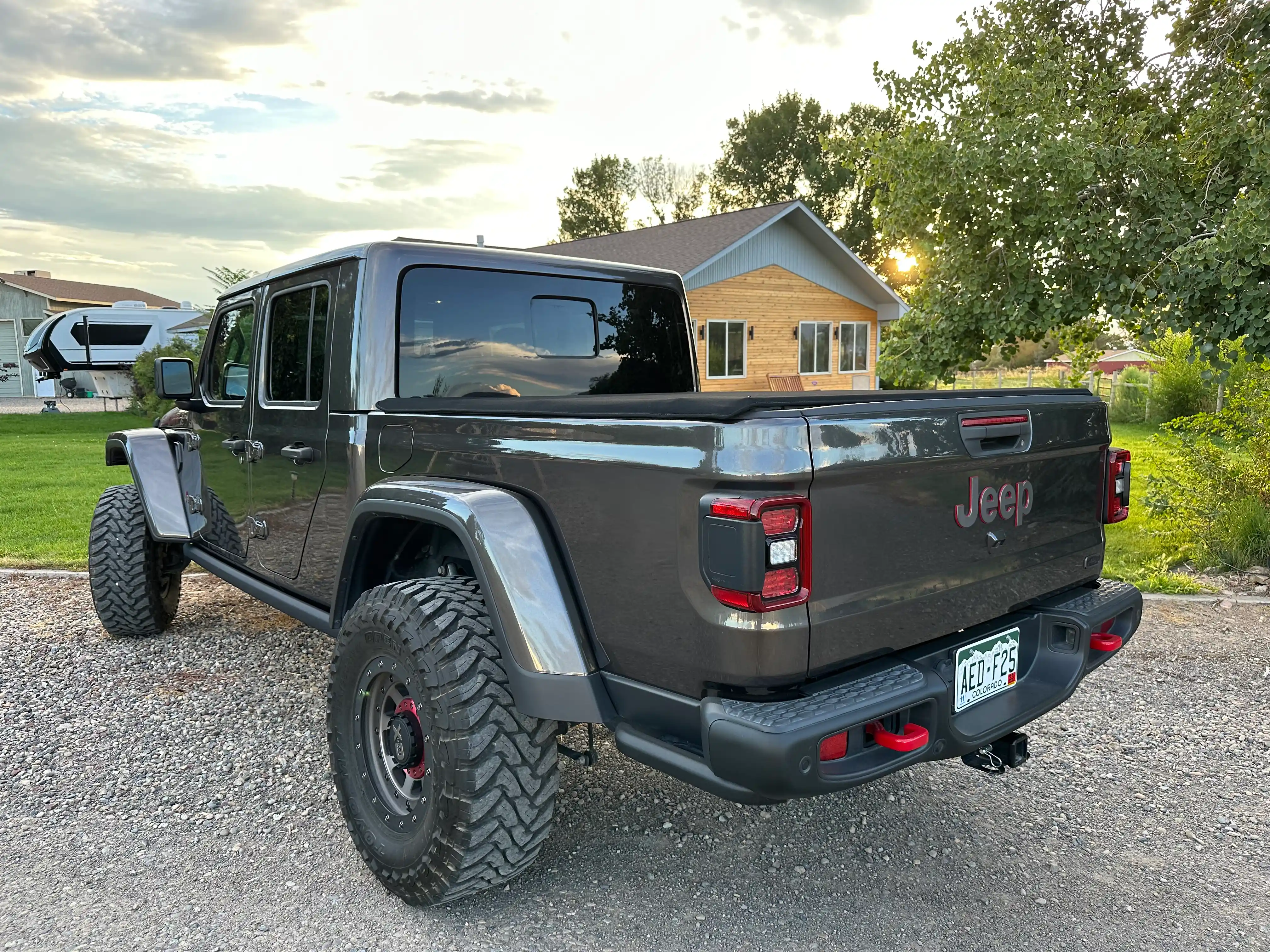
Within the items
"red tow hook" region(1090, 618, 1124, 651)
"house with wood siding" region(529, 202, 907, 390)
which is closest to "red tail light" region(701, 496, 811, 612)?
"red tow hook" region(1090, 618, 1124, 651)

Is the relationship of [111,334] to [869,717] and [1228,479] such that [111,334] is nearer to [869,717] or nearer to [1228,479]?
[1228,479]

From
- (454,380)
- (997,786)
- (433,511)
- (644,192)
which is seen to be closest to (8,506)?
(454,380)

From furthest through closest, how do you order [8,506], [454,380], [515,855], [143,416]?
[143,416] → [8,506] → [454,380] → [515,855]

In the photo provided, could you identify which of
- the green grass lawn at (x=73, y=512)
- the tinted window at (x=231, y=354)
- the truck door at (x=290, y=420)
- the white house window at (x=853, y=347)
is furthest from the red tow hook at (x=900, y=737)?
the white house window at (x=853, y=347)

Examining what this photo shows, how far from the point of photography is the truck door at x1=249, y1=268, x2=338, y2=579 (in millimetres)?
3377

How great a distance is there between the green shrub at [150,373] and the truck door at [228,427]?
17323 millimetres

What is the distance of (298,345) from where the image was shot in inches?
141

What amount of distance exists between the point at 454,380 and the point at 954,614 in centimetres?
195

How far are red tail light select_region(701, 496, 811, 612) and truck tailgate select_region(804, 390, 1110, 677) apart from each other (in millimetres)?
51

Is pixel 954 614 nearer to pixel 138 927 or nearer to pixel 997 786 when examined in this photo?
pixel 997 786

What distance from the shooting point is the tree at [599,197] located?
47.7m

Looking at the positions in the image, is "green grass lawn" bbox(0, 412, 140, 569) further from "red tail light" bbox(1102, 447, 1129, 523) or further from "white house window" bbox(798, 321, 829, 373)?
"white house window" bbox(798, 321, 829, 373)

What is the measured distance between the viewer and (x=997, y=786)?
11.2 ft

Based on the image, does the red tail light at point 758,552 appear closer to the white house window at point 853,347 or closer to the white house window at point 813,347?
the white house window at point 813,347
